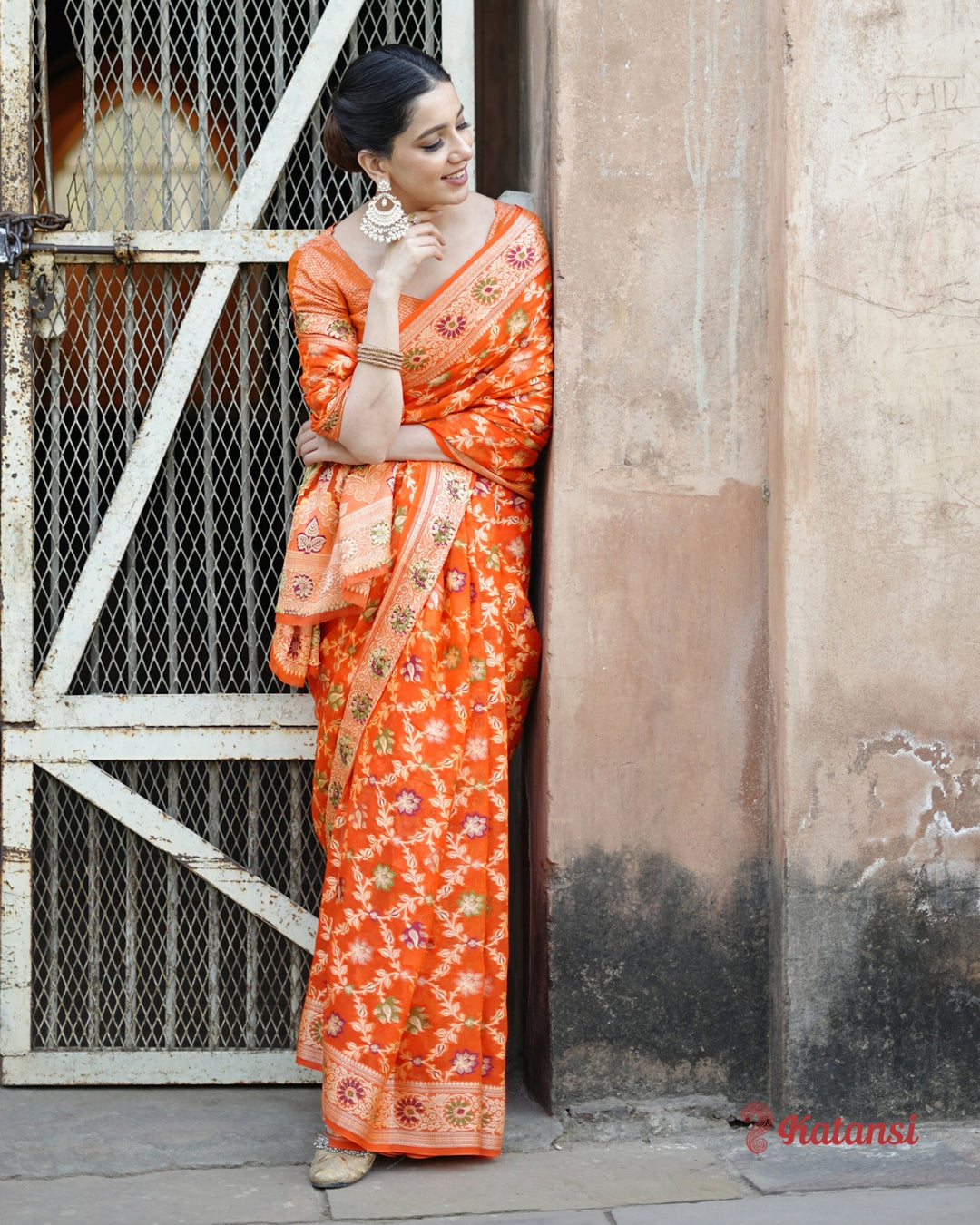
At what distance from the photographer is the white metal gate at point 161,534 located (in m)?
3.05

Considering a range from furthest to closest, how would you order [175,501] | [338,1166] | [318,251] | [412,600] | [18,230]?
[175,501] < [18,230] < [318,251] < [412,600] < [338,1166]

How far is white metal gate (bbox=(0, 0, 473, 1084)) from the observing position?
305cm

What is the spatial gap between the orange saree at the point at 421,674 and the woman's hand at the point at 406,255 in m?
0.11

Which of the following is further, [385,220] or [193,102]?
[193,102]

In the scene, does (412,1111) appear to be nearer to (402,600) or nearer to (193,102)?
(402,600)

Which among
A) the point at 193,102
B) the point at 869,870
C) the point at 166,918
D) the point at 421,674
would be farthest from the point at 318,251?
the point at 869,870

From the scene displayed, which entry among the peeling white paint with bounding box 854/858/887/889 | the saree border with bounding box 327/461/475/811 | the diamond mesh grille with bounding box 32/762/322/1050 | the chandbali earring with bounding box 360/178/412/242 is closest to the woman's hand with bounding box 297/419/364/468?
the saree border with bounding box 327/461/475/811

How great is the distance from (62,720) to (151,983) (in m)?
0.68

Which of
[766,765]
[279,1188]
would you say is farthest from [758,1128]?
[279,1188]

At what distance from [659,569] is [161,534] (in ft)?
3.93

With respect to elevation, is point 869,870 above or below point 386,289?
below

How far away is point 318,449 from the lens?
2.82 metres

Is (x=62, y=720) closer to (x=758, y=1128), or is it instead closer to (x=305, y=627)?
(x=305, y=627)

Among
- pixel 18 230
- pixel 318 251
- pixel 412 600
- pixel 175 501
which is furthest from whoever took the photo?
pixel 175 501
